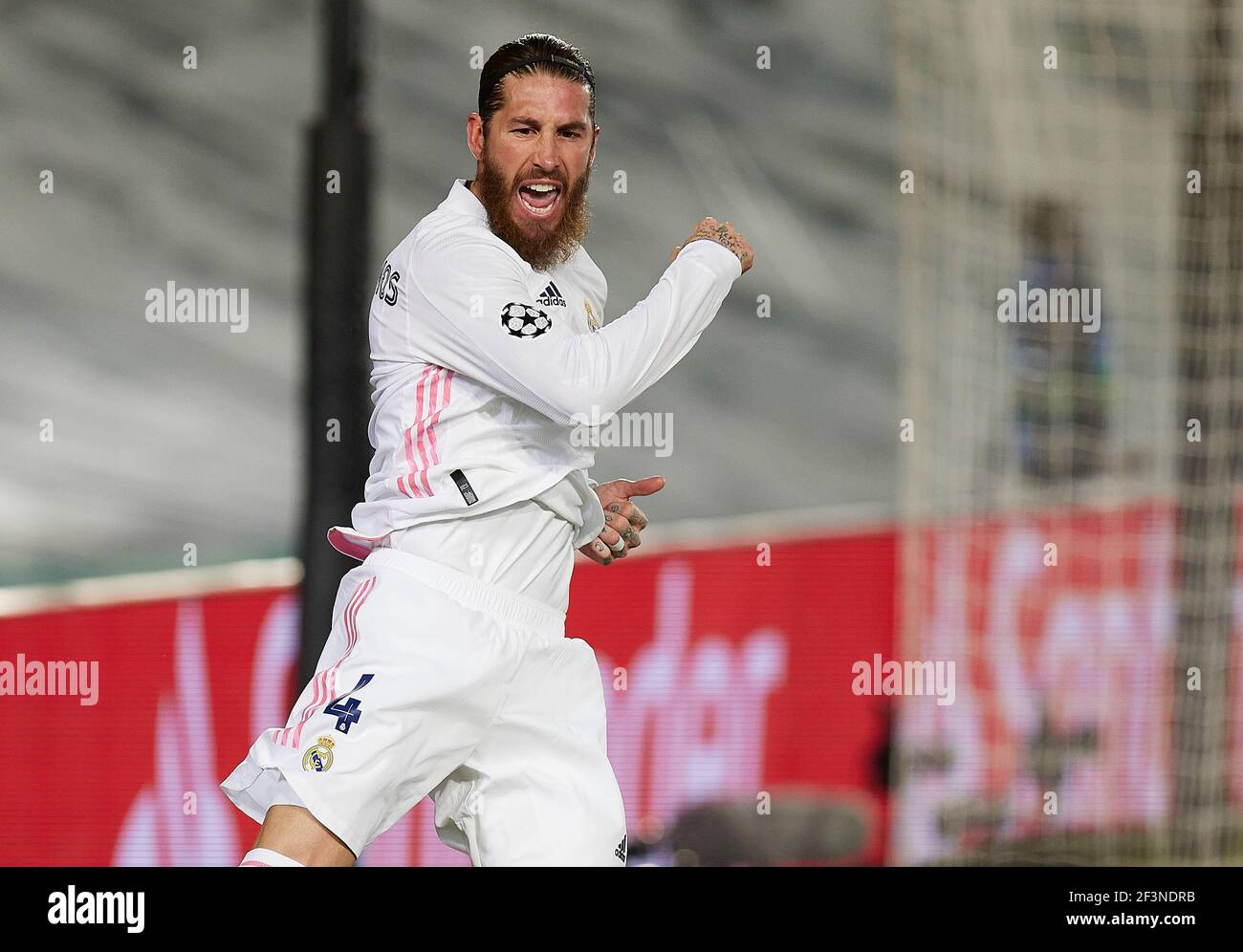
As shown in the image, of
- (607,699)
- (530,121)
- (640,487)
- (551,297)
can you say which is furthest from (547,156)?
(607,699)

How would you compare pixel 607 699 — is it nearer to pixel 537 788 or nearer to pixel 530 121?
pixel 537 788

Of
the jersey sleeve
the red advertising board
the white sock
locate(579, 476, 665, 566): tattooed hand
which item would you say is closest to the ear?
the jersey sleeve

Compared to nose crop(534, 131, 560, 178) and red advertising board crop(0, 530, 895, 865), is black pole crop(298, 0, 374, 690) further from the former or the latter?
nose crop(534, 131, 560, 178)

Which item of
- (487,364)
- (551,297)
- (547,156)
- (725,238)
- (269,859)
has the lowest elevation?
(269,859)

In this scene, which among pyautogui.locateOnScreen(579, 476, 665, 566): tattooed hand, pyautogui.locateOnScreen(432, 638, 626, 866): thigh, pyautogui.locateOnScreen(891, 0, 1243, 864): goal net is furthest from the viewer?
pyautogui.locateOnScreen(891, 0, 1243, 864): goal net

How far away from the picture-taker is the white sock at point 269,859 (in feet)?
7.18

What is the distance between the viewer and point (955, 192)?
15.4 ft

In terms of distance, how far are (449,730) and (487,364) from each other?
61cm

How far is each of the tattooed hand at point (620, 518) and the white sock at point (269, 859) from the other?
786 millimetres

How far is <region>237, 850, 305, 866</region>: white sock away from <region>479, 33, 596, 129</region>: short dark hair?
4.34 feet

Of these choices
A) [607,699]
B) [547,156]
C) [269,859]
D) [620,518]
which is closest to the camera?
[269,859]

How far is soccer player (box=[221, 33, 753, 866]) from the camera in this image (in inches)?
90.2

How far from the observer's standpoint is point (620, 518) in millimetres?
2693
